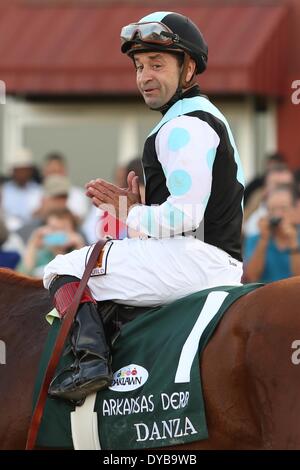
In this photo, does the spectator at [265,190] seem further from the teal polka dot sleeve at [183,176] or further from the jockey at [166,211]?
the teal polka dot sleeve at [183,176]

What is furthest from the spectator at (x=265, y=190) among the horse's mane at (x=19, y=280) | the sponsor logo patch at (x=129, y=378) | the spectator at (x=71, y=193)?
the sponsor logo patch at (x=129, y=378)

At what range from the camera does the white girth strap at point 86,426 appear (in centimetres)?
495

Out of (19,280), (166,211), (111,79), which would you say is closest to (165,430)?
(166,211)

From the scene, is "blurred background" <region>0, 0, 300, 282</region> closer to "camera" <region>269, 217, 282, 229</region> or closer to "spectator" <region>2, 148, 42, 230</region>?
"spectator" <region>2, 148, 42, 230</region>

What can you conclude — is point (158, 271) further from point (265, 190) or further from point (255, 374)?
point (265, 190)

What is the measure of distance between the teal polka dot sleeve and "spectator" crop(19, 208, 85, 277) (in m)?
4.42

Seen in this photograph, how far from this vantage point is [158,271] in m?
5.09

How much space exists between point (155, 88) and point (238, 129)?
32.8 ft

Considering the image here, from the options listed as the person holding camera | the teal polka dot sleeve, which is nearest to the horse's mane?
the teal polka dot sleeve

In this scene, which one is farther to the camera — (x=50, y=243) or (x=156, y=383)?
(x=50, y=243)

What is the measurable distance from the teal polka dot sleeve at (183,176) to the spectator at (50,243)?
442 cm

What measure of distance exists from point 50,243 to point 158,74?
14.7ft

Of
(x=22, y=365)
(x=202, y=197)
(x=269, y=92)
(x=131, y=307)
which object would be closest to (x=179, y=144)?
(x=202, y=197)
